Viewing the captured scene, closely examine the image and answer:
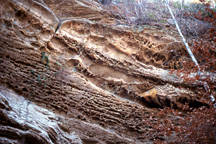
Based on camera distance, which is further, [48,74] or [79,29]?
[79,29]

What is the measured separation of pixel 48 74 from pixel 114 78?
3.01 m

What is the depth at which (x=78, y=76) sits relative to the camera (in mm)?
7762

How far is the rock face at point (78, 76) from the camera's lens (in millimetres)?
6051

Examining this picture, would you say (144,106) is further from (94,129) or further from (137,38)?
(137,38)

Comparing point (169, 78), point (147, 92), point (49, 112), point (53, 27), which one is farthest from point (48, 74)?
point (169, 78)

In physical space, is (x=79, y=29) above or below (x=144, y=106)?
above

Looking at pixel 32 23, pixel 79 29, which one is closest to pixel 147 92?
pixel 79 29

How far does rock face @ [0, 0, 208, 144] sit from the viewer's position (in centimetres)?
605

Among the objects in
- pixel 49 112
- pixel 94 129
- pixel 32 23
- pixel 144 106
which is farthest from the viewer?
pixel 144 106

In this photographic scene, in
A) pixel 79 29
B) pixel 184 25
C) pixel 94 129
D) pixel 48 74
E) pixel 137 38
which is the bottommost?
pixel 94 129

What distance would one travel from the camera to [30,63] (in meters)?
6.93

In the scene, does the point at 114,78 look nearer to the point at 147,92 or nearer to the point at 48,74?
the point at 147,92

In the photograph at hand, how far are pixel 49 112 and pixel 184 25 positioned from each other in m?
9.12

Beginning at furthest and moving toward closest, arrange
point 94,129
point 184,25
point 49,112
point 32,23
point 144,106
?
point 184,25
point 144,106
point 32,23
point 94,129
point 49,112
